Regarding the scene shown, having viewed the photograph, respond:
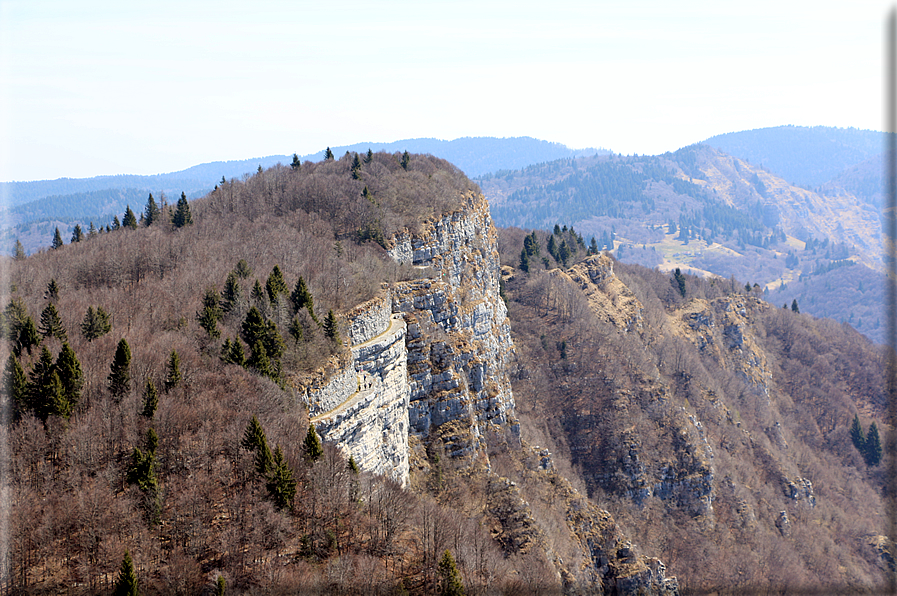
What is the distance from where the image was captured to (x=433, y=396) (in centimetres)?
6712

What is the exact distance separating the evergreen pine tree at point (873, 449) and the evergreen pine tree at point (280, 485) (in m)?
138

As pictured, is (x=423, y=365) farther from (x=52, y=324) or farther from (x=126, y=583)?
(x=126, y=583)

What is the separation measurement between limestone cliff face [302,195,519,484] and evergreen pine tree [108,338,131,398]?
38.3 feet

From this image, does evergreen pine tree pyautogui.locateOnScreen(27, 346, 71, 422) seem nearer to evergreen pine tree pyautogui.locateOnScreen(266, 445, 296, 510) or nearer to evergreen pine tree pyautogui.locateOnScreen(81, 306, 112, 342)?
evergreen pine tree pyautogui.locateOnScreen(81, 306, 112, 342)

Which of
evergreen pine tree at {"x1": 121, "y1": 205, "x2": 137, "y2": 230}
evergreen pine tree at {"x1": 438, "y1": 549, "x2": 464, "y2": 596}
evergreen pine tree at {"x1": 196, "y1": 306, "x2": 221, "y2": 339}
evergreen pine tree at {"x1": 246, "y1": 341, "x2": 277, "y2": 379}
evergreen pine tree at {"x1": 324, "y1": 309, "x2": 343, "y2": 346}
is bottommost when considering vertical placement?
evergreen pine tree at {"x1": 438, "y1": 549, "x2": 464, "y2": 596}

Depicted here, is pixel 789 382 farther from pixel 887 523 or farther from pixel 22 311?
pixel 22 311

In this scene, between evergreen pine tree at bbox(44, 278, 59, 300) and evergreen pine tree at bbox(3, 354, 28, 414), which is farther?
evergreen pine tree at bbox(44, 278, 59, 300)

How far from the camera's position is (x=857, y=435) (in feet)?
446

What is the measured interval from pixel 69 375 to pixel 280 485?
1445 centimetres

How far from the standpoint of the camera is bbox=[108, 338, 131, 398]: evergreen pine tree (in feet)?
132

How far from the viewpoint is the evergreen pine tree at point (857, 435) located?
135 m

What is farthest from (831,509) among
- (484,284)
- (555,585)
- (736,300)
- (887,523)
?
(555,585)

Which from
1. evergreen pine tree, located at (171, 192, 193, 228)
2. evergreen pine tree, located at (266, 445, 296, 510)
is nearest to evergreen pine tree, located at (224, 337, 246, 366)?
evergreen pine tree, located at (266, 445, 296, 510)

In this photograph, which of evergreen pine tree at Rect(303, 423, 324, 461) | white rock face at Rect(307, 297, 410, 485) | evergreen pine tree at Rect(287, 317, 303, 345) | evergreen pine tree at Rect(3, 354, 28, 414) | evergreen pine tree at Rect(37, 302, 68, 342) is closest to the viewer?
evergreen pine tree at Rect(3, 354, 28, 414)
